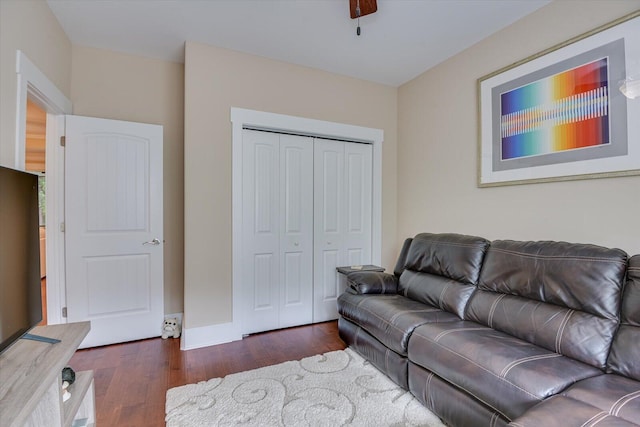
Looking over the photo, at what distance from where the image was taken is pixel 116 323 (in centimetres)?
271

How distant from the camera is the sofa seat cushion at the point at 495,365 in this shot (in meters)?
1.26

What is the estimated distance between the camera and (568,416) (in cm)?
102

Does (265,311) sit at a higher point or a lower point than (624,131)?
lower

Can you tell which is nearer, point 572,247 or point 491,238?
point 572,247

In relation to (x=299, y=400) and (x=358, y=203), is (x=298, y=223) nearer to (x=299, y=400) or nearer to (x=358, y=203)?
(x=358, y=203)

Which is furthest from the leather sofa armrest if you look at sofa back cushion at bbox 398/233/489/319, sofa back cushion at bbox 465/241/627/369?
sofa back cushion at bbox 465/241/627/369

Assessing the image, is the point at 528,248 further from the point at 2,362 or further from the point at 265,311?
the point at 2,362

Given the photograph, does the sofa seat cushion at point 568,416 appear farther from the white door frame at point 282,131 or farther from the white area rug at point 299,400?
the white door frame at point 282,131

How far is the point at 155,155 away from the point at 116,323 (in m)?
1.55

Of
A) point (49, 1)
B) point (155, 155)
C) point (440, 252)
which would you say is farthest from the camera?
point (155, 155)

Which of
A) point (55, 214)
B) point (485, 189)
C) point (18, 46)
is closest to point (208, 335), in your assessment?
point (55, 214)

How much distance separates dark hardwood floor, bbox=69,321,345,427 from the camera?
71.0 inches

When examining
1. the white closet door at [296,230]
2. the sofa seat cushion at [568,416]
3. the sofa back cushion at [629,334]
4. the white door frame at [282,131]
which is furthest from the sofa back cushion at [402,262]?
the sofa seat cushion at [568,416]

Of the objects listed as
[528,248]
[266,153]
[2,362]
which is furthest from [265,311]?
[528,248]
